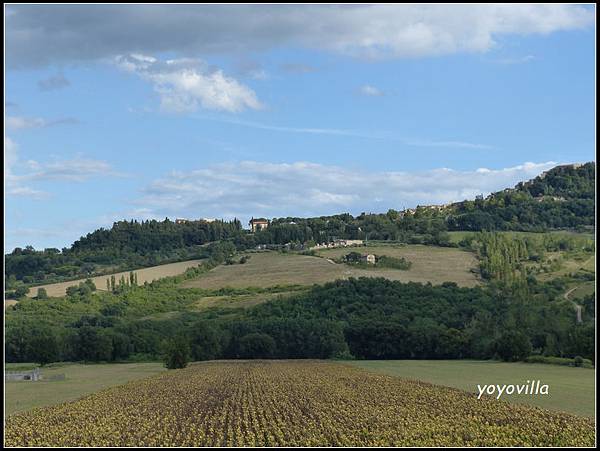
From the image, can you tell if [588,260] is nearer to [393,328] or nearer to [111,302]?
[393,328]

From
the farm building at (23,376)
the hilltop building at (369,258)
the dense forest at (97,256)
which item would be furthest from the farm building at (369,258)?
the farm building at (23,376)

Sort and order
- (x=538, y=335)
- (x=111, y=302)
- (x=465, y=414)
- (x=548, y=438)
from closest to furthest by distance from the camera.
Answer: (x=548, y=438)
(x=465, y=414)
(x=538, y=335)
(x=111, y=302)

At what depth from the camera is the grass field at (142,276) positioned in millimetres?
147750

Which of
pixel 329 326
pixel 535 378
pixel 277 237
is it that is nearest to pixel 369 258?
pixel 277 237

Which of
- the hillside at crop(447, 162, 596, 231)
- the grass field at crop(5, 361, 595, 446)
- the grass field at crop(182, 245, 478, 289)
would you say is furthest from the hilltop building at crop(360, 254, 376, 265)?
the grass field at crop(5, 361, 595, 446)

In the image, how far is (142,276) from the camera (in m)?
157

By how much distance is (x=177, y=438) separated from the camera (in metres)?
29.4

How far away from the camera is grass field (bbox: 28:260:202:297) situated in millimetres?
147750

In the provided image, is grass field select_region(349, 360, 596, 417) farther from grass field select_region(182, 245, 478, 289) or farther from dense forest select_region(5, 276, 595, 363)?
grass field select_region(182, 245, 478, 289)

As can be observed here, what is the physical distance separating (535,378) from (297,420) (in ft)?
106

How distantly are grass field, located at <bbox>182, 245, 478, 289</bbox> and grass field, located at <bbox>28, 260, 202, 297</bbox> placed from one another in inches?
250

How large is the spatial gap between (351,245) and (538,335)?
8308cm

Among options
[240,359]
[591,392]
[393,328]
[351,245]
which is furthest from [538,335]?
[351,245]

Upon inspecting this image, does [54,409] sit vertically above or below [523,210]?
below
